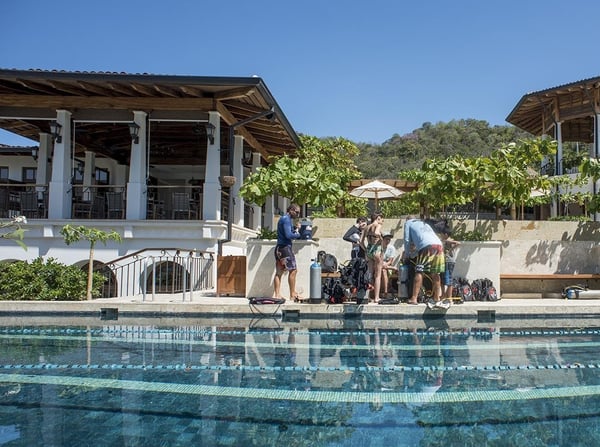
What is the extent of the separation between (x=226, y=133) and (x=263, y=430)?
1465 cm

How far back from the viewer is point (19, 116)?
14805 mm

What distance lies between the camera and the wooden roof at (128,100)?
12875 mm

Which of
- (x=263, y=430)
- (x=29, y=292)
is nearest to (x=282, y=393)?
(x=263, y=430)

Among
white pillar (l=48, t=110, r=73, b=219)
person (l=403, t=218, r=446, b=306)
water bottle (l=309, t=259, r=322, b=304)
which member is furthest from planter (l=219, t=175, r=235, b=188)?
person (l=403, t=218, r=446, b=306)

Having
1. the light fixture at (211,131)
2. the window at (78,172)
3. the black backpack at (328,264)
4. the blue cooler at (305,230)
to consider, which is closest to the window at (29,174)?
the window at (78,172)

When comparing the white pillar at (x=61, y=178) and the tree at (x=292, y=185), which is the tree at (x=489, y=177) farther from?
the white pillar at (x=61, y=178)

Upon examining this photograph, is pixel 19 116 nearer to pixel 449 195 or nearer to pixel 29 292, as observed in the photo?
pixel 29 292

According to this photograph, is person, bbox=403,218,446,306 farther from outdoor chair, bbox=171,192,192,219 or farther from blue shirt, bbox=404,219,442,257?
outdoor chair, bbox=171,192,192,219

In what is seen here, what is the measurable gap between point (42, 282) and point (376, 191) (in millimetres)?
9907

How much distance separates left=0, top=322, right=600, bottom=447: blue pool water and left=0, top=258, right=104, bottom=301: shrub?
2.53m

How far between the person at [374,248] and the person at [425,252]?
0.51 metres

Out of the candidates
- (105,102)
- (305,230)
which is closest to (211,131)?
(105,102)

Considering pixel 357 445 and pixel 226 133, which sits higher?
pixel 226 133

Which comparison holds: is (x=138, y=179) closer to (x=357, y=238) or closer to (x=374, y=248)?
(x=357, y=238)
